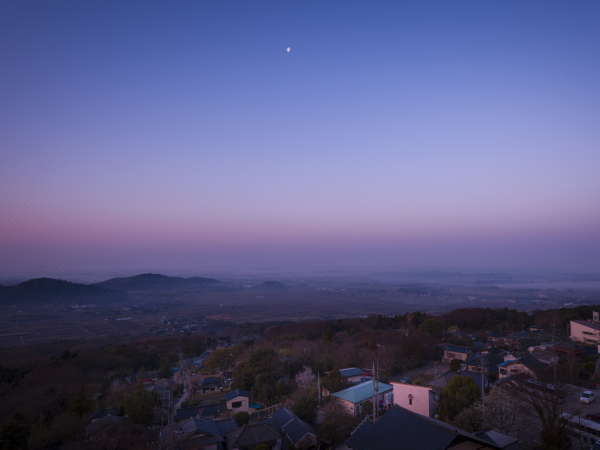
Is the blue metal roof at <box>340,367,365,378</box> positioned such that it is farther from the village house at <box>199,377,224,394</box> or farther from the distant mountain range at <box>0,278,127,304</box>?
the distant mountain range at <box>0,278,127,304</box>

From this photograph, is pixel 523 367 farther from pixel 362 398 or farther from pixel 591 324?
pixel 591 324

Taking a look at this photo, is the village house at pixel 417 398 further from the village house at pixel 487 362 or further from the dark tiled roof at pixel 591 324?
the dark tiled roof at pixel 591 324

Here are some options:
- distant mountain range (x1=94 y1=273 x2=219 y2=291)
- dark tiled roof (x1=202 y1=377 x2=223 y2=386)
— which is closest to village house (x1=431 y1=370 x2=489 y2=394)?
dark tiled roof (x1=202 y1=377 x2=223 y2=386)

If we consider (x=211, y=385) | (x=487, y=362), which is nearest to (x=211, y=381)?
(x=211, y=385)

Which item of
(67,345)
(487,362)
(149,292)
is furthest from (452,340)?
(149,292)

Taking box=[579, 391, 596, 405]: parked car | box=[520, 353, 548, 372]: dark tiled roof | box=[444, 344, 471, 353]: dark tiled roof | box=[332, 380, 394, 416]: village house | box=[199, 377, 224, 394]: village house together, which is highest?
box=[520, 353, 548, 372]: dark tiled roof
